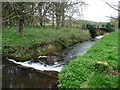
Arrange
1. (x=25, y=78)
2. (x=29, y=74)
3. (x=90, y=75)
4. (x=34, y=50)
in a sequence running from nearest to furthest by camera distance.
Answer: (x=90, y=75) < (x=25, y=78) < (x=29, y=74) < (x=34, y=50)

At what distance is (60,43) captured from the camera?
70.8ft

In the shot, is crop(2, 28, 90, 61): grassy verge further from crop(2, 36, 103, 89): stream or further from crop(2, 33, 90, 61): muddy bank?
crop(2, 36, 103, 89): stream

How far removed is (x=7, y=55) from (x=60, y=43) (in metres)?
6.24

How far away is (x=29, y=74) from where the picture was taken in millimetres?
13039

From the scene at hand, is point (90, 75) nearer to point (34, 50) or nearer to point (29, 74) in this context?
point (29, 74)

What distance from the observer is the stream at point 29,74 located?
11.4 m

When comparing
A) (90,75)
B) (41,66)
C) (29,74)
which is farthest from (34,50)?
(90,75)

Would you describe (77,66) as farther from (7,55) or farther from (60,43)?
(60,43)

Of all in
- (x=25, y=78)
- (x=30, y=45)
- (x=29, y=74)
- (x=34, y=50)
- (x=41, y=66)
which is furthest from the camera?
(x=30, y=45)

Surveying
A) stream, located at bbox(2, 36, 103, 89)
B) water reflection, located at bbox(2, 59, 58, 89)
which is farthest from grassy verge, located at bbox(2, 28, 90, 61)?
water reflection, located at bbox(2, 59, 58, 89)

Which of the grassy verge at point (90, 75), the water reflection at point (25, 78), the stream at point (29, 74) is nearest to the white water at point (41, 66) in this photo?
the stream at point (29, 74)

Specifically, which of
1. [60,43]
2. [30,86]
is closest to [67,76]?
[30,86]

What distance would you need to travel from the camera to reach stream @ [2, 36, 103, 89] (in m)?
11.4

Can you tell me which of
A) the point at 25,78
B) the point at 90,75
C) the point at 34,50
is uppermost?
the point at 90,75
